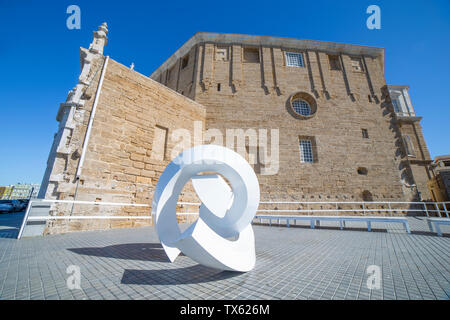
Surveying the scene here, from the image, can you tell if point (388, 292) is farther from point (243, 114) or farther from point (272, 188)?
point (243, 114)

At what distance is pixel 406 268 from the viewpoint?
7.66ft

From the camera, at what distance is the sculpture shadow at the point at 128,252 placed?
110 inches

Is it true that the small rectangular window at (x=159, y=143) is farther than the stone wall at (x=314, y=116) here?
No

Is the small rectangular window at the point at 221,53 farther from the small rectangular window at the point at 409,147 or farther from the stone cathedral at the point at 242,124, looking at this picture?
the small rectangular window at the point at 409,147

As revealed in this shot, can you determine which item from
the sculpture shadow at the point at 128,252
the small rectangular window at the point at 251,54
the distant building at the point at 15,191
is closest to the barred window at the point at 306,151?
the small rectangular window at the point at 251,54

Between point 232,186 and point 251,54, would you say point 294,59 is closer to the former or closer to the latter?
point 251,54

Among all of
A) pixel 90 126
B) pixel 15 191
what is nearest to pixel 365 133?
pixel 90 126

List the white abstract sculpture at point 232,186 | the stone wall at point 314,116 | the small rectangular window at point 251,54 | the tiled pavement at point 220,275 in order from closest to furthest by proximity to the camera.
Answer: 1. the tiled pavement at point 220,275
2. the white abstract sculpture at point 232,186
3. the stone wall at point 314,116
4. the small rectangular window at point 251,54

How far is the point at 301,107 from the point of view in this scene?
1245cm

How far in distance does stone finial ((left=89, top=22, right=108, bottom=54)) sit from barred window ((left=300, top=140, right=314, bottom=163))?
11.5m

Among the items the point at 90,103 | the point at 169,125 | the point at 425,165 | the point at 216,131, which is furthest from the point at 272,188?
Result: the point at 425,165

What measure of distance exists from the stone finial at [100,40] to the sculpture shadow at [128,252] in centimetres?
731

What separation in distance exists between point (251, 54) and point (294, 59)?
331cm

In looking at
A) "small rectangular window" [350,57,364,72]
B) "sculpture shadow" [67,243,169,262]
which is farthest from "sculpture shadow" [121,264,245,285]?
"small rectangular window" [350,57,364,72]
